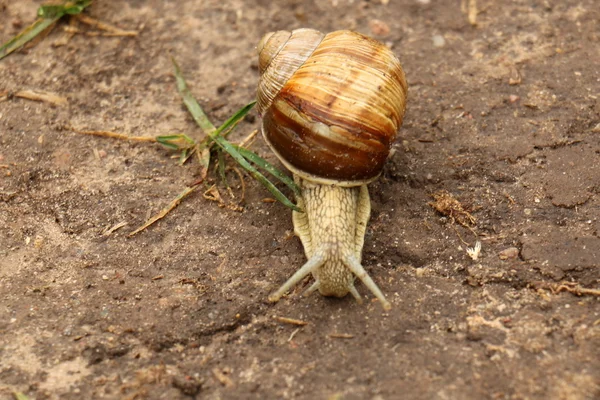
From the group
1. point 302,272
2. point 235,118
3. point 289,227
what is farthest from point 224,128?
point 302,272

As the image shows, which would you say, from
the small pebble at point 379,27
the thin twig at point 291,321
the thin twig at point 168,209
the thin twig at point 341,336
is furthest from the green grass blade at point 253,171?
the small pebble at point 379,27

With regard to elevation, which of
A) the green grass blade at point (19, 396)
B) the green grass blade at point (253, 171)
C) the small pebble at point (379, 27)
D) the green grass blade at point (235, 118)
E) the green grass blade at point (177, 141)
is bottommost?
the green grass blade at point (19, 396)

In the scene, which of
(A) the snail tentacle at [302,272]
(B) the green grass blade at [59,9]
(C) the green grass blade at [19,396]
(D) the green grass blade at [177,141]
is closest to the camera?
(C) the green grass blade at [19,396]

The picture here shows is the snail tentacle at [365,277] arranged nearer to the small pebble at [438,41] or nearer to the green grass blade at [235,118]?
the green grass blade at [235,118]

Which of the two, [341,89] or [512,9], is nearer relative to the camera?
[341,89]

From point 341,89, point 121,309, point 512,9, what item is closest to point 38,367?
point 121,309

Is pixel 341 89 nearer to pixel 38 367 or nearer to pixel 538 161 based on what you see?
pixel 538 161
